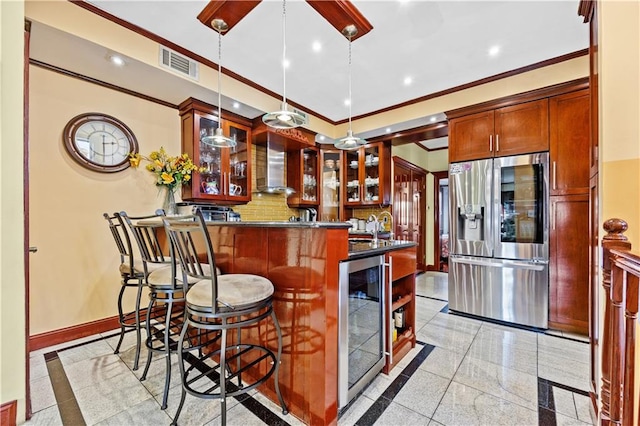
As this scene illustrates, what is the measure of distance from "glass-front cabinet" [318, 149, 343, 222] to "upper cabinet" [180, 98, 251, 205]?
1.61 metres

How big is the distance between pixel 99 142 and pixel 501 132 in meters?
4.45

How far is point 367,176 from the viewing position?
4953mm

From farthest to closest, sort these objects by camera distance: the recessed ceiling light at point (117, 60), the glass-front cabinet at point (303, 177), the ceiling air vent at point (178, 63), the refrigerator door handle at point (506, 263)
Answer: the glass-front cabinet at point (303, 177), the refrigerator door handle at point (506, 263), the ceiling air vent at point (178, 63), the recessed ceiling light at point (117, 60)

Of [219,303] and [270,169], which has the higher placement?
[270,169]

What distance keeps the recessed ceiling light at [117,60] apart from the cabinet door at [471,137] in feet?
12.1

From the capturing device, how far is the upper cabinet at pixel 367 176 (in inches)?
186

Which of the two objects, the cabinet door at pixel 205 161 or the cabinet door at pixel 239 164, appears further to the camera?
the cabinet door at pixel 239 164

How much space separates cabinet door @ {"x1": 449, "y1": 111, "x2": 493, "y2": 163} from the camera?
3.23 m

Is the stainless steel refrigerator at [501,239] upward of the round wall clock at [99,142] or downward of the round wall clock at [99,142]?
A: downward

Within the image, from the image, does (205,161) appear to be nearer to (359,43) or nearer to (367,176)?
(359,43)

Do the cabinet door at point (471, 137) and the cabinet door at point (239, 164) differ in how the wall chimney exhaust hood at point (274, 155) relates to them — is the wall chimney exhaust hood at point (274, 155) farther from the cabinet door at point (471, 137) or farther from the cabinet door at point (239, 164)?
the cabinet door at point (471, 137)

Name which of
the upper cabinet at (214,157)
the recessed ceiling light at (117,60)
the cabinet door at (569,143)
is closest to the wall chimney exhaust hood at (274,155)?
the upper cabinet at (214,157)

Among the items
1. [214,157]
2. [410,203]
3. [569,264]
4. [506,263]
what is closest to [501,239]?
[506,263]
